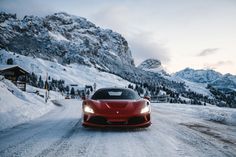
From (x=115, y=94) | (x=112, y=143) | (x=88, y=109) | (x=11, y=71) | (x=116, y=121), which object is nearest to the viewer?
(x=112, y=143)

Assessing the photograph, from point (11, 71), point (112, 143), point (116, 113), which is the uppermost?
point (11, 71)

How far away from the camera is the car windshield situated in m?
10.6

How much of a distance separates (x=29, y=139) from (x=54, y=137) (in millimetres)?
603

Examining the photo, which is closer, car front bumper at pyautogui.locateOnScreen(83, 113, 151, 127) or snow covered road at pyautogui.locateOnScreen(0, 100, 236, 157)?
snow covered road at pyautogui.locateOnScreen(0, 100, 236, 157)

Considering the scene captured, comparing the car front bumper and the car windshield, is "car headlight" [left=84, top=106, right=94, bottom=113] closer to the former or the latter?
the car front bumper

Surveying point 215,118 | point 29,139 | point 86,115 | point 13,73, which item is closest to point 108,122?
point 86,115

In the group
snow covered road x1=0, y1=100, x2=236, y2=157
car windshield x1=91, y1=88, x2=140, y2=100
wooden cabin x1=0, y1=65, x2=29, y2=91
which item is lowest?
snow covered road x1=0, y1=100, x2=236, y2=157

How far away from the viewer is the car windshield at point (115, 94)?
10562 mm

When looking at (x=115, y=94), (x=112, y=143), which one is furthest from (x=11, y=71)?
(x=112, y=143)

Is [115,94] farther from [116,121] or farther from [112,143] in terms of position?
[112,143]

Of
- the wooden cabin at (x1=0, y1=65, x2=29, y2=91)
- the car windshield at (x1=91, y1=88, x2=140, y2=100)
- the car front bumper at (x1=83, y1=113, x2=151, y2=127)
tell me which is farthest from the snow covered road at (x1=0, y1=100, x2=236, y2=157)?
the wooden cabin at (x1=0, y1=65, x2=29, y2=91)

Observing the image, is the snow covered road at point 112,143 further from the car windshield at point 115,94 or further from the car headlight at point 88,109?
the car windshield at point 115,94

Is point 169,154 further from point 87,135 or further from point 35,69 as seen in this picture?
point 35,69

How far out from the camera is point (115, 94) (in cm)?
1102
